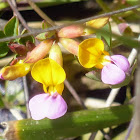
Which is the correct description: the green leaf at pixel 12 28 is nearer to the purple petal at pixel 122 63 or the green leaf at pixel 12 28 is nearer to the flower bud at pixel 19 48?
the flower bud at pixel 19 48

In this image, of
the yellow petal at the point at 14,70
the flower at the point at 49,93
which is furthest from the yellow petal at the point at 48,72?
the yellow petal at the point at 14,70

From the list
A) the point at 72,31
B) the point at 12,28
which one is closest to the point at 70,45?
the point at 72,31

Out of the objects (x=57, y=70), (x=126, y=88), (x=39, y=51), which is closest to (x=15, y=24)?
(x=39, y=51)

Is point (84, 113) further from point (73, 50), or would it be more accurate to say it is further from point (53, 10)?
point (53, 10)

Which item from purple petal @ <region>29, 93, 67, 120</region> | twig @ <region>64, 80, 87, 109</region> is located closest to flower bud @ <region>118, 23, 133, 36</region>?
twig @ <region>64, 80, 87, 109</region>

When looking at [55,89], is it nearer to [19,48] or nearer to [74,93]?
[19,48]

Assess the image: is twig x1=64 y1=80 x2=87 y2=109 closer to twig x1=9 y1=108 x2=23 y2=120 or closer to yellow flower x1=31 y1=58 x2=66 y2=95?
twig x1=9 y1=108 x2=23 y2=120
